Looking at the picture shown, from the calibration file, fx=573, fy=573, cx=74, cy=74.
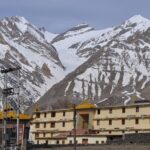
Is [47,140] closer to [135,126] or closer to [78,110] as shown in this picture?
[78,110]

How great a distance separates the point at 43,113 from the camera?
108m

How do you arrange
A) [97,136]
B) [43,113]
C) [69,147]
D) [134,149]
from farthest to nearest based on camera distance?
[43,113], [97,136], [69,147], [134,149]

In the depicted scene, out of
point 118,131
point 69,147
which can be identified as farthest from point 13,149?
point 118,131

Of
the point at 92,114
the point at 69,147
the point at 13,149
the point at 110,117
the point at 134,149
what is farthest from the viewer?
the point at 92,114

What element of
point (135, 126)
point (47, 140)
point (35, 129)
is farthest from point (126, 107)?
point (35, 129)

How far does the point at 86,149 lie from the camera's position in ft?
194

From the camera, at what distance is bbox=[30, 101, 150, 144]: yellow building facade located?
287 ft

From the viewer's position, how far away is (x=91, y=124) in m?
99.3

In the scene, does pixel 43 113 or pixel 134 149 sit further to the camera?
pixel 43 113

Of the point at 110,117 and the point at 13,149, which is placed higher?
the point at 110,117

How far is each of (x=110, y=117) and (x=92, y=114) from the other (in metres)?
6.60

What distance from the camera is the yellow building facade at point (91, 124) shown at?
87438 mm

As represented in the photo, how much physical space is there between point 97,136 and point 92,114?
549 inches

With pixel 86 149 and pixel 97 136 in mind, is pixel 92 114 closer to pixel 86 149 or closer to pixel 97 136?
pixel 97 136
